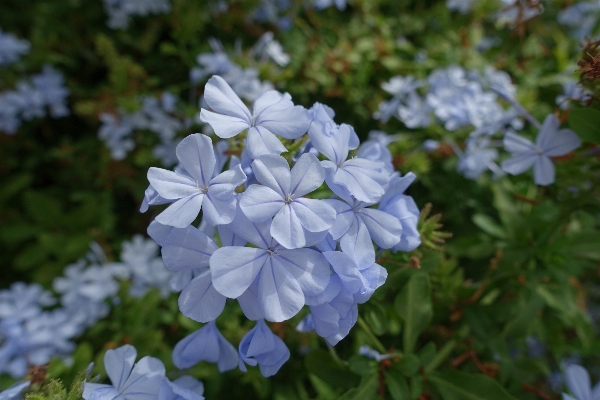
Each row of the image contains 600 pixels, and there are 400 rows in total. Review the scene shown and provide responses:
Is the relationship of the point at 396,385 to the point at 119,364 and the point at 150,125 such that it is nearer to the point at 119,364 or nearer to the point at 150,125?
the point at 119,364

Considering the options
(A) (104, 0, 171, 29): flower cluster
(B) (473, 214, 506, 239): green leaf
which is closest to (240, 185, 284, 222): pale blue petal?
(B) (473, 214, 506, 239): green leaf

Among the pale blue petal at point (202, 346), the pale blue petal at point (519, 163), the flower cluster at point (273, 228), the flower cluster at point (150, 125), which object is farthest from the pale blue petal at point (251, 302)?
the flower cluster at point (150, 125)

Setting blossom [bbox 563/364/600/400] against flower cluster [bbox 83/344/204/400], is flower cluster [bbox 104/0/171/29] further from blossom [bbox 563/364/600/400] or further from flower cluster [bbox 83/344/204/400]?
blossom [bbox 563/364/600/400]

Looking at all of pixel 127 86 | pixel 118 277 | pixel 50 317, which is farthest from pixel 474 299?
pixel 127 86

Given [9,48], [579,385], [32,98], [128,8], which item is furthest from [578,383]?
[9,48]

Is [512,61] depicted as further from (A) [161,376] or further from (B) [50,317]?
(B) [50,317]

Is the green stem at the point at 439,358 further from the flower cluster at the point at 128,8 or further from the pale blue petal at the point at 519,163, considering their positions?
the flower cluster at the point at 128,8
